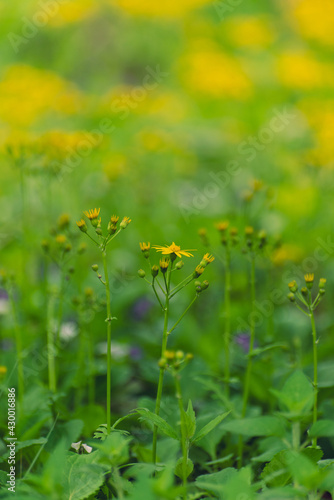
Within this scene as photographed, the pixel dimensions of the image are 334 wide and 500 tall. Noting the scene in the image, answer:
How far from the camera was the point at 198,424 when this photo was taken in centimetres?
153

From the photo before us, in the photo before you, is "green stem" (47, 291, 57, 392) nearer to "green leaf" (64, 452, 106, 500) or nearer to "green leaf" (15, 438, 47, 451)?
"green leaf" (15, 438, 47, 451)

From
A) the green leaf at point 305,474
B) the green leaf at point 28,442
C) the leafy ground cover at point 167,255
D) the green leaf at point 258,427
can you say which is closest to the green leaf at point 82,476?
the leafy ground cover at point 167,255

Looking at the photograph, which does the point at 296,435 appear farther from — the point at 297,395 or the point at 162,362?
the point at 162,362

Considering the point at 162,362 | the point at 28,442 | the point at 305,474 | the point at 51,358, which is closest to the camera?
the point at 305,474

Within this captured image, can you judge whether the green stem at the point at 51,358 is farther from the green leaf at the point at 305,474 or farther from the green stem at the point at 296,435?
the green leaf at the point at 305,474

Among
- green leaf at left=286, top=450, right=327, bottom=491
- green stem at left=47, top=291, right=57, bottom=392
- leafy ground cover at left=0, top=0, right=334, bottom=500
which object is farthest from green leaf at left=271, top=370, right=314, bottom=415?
green stem at left=47, top=291, right=57, bottom=392

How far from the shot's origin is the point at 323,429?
4.25 ft

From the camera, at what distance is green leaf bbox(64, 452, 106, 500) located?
119cm

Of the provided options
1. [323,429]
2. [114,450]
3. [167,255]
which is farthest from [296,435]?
[167,255]

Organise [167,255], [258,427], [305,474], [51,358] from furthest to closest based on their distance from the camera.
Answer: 1. [51,358]
2. [167,255]
3. [258,427]
4. [305,474]

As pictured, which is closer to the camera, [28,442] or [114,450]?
[114,450]

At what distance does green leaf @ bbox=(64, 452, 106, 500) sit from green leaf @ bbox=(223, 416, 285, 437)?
30cm

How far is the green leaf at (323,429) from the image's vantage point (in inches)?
50.3

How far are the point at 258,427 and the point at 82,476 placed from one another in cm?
41
